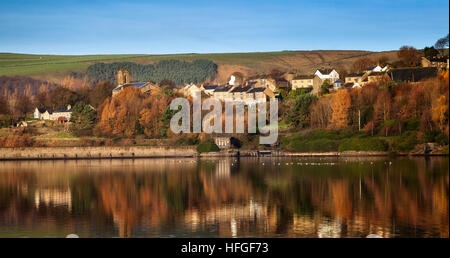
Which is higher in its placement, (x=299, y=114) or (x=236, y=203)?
(x=299, y=114)

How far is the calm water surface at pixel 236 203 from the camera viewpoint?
20.7 m

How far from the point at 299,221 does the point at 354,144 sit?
120 ft

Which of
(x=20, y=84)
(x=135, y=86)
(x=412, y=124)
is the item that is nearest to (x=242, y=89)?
(x=135, y=86)

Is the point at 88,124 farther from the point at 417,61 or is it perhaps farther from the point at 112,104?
the point at 417,61

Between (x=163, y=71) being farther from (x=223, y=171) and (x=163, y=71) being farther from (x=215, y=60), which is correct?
(x=223, y=171)

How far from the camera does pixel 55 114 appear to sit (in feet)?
296

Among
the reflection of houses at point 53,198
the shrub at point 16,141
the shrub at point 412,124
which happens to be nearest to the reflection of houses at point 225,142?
the shrub at point 412,124

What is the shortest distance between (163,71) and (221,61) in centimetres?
1587

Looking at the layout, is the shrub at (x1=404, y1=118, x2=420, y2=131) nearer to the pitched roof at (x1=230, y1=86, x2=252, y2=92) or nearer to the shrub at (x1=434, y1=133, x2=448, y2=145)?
the shrub at (x1=434, y1=133, x2=448, y2=145)

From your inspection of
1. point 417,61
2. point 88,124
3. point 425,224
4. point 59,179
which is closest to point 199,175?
point 59,179

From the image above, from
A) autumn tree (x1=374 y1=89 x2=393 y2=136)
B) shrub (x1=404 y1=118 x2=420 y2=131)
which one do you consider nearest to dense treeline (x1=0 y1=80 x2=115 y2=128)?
autumn tree (x1=374 y1=89 x2=393 y2=136)

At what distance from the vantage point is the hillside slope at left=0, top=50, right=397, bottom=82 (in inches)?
5846
